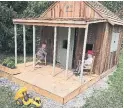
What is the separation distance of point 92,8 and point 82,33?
4.22 ft

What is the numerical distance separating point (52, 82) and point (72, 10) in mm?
3942

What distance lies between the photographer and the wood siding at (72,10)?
29.6ft

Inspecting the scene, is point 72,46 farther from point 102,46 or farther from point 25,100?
point 25,100

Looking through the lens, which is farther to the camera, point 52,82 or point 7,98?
point 52,82

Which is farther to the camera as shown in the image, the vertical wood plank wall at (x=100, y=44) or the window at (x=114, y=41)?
the window at (x=114, y=41)

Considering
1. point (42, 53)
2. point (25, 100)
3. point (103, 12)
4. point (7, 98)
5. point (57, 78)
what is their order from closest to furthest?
point (25, 100)
point (7, 98)
point (57, 78)
point (103, 12)
point (42, 53)

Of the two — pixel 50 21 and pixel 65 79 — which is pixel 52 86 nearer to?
pixel 65 79

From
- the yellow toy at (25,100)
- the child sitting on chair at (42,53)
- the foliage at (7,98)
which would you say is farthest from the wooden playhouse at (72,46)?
the foliage at (7,98)

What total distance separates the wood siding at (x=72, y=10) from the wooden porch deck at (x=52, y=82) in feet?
9.44

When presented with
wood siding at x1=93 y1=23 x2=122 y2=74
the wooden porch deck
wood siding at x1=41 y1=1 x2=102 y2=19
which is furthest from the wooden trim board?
wood siding at x1=41 y1=1 x2=102 y2=19

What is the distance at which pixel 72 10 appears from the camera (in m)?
9.55

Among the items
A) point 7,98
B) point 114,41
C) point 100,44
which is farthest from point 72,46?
point 7,98

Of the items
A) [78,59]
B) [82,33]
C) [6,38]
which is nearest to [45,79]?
[78,59]

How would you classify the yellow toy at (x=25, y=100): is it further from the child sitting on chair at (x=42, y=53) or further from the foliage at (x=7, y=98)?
the child sitting on chair at (x=42, y=53)
